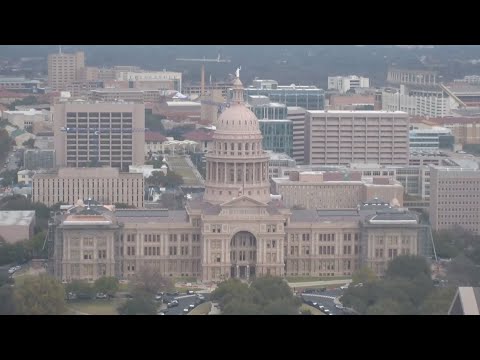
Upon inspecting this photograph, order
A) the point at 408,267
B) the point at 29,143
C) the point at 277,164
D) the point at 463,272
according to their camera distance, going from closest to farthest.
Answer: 1. the point at 408,267
2. the point at 463,272
3. the point at 277,164
4. the point at 29,143

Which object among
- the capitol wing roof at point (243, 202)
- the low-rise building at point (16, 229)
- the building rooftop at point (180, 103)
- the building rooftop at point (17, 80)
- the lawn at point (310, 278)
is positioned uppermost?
the building rooftop at point (17, 80)

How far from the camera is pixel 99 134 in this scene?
8944 centimetres

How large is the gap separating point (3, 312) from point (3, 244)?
17.9 metres

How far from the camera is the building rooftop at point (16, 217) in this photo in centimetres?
6338

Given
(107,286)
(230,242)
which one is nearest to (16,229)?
(230,242)

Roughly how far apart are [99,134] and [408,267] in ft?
127

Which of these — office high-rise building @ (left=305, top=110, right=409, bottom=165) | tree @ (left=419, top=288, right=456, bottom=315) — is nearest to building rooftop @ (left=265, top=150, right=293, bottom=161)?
office high-rise building @ (left=305, top=110, right=409, bottom=165)

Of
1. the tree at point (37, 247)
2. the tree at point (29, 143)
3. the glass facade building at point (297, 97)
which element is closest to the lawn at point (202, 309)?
the tree at point (37, 247)

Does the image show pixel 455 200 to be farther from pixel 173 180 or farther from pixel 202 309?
pixel 202 309

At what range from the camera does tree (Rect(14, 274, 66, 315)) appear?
44875mm

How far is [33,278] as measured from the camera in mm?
49250

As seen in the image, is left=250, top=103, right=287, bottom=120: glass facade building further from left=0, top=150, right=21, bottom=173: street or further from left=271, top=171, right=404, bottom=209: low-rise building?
left=271, top=171, right=404, bottom=209: low-rise building

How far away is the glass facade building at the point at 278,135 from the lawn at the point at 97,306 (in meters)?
35.5

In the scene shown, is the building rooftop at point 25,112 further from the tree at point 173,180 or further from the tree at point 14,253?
the tree at point 14,253
